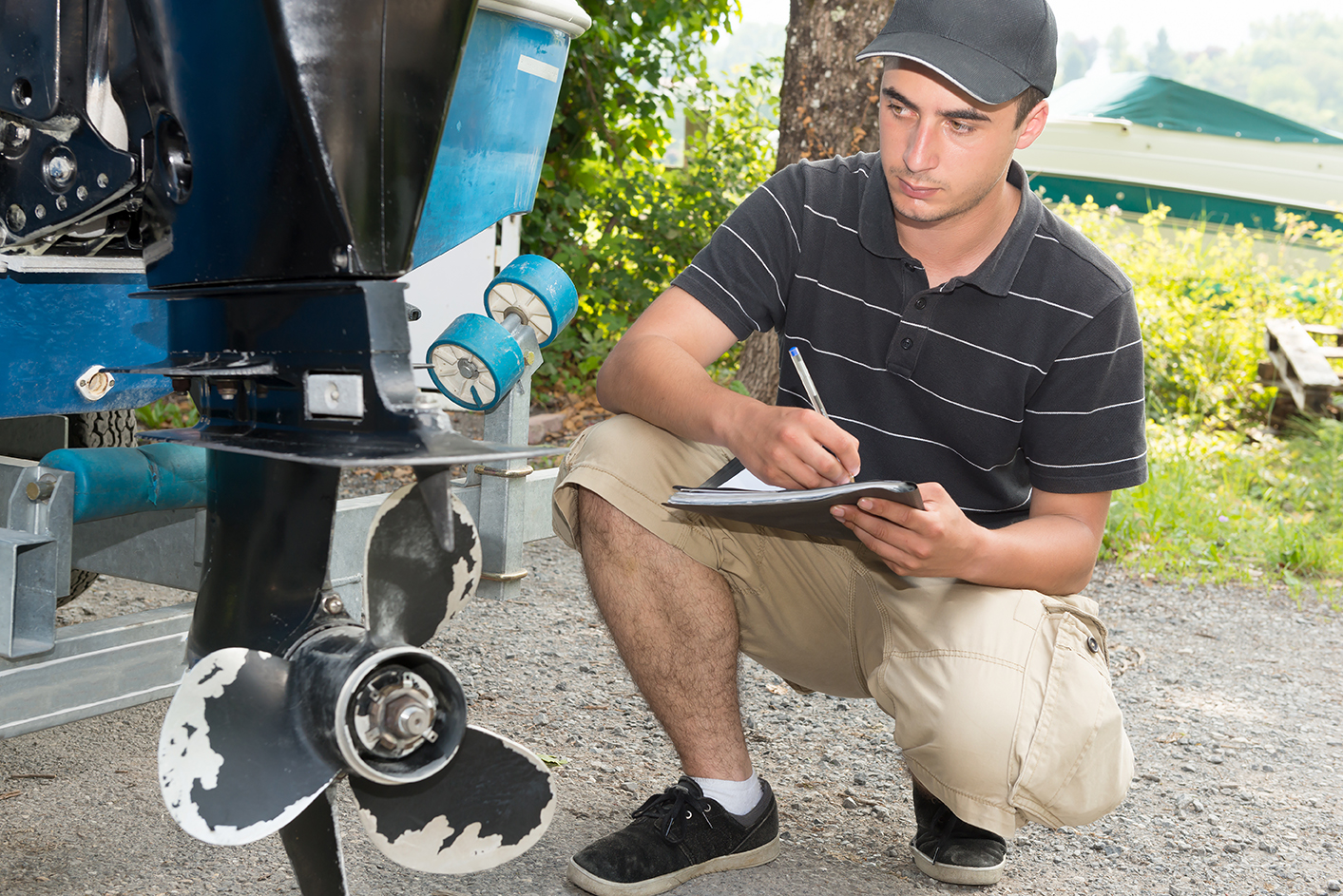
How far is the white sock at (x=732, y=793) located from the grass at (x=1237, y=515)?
2.80 meters

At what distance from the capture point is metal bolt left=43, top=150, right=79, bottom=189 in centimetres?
147

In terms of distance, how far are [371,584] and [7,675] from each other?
1.77ft

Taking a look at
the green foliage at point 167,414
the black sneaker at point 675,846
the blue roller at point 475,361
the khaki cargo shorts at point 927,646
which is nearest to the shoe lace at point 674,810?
the black sneaker at point 675,846

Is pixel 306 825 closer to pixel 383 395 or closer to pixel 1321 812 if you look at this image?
pixel 383 395

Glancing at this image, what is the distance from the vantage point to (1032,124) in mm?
2180

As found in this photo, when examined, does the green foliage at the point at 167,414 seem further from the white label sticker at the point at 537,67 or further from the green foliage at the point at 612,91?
the white label sticker at the point at 537,67

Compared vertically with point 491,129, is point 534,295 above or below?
below

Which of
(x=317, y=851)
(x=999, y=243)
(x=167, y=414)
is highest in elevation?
(x=999, y=243)

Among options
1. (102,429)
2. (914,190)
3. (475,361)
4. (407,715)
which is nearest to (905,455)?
(914,190)

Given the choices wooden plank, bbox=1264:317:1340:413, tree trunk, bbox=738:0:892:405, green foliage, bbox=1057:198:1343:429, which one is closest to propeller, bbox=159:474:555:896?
tree trunk, bbox=738:0:892:405

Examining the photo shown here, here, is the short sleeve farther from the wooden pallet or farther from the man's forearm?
the wooden pallet

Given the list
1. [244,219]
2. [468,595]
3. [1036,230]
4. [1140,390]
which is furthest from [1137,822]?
[244,219]

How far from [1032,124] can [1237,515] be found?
3325 mm

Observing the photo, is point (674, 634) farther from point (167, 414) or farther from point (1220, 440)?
point (1220, 440)
